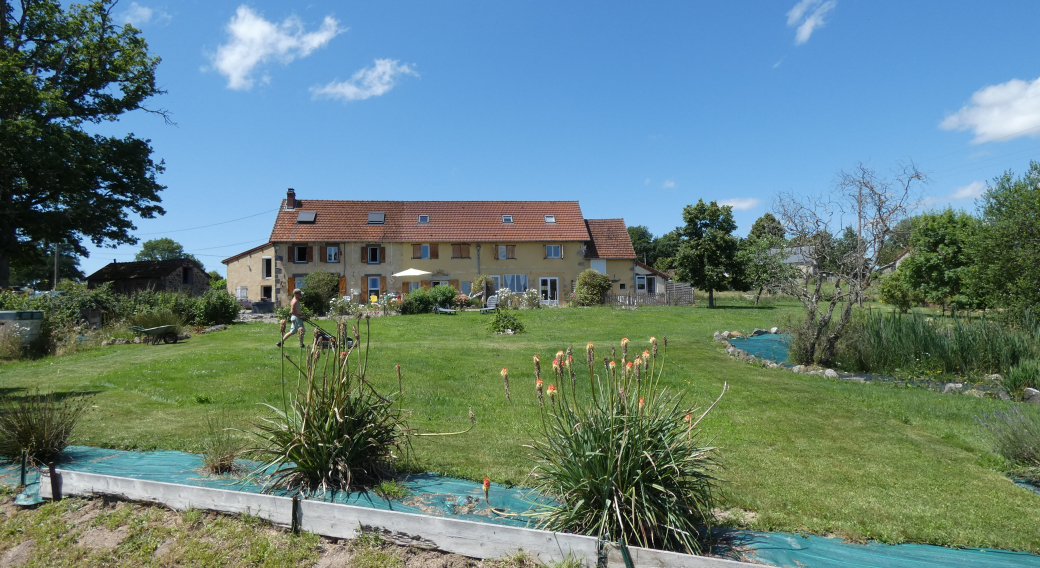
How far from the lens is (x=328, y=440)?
4484 mm

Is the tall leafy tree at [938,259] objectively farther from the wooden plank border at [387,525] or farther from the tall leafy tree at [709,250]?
the wooden plank border at [387,525]

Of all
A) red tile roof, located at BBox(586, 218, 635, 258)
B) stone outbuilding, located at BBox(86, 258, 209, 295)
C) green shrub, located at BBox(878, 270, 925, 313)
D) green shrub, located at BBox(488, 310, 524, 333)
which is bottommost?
green shrub, located at BBox(488, 310, 524, 333)

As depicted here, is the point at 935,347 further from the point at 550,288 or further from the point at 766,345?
the point at 550,288

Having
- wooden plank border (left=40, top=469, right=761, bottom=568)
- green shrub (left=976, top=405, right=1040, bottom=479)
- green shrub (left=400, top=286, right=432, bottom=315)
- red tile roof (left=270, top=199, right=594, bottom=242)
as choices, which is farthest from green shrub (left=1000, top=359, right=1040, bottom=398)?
red tile roof (left=270, top=199, right=594, bottom=242)

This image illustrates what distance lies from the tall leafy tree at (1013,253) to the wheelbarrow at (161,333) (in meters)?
22.9

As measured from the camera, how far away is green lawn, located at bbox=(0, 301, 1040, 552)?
448cm

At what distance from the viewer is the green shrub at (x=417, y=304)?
2522cm

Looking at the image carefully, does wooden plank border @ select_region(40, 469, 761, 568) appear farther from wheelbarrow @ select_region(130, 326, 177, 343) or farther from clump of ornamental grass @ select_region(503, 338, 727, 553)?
wheelbarrow @ select_region(130, 326, 177, 343)

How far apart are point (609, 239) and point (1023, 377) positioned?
31.3 meters

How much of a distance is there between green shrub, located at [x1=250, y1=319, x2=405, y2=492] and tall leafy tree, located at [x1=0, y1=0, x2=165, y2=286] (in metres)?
25.3

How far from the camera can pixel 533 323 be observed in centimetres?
2156

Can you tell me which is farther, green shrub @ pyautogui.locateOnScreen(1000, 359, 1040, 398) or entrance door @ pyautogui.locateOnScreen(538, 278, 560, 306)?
entrance door @ pyautogui.locateOnScreen(538, 278, 560, 306)

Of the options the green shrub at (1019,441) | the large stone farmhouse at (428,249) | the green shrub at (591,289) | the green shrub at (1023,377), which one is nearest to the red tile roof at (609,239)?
the large stone farmhouse at (428,249)

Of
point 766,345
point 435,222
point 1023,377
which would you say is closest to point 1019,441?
point 1023,377
